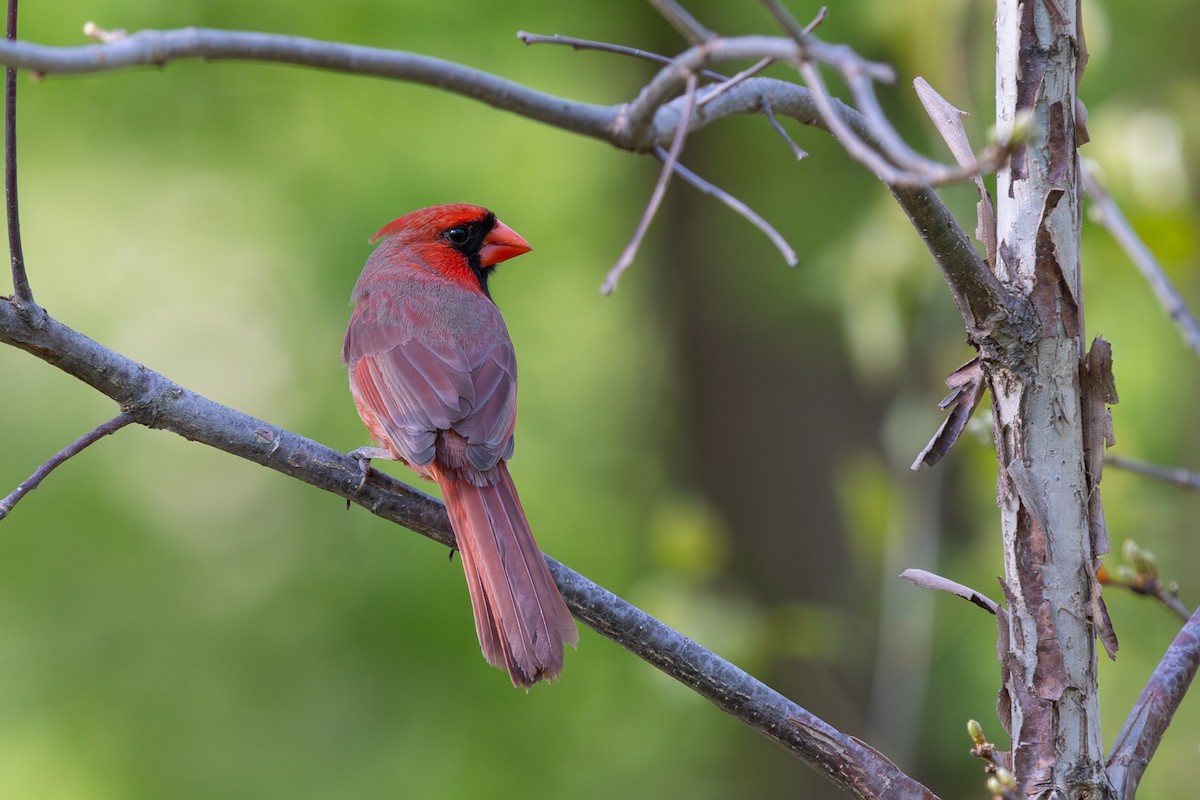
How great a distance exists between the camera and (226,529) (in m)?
7.02

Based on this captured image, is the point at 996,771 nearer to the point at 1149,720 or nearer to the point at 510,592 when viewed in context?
the point at 1149,720

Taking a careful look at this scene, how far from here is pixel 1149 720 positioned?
1853 millimetres

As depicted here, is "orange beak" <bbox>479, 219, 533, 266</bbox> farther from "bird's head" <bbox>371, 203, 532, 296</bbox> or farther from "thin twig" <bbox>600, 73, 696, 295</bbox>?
"thin twig" <bbox>600, 73, 696, 295</bbox>

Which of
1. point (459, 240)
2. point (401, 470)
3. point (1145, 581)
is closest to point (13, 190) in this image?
point (1145, 581)

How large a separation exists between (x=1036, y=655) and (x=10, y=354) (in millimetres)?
6048

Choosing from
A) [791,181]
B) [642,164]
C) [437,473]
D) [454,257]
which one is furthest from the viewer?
[642,164]

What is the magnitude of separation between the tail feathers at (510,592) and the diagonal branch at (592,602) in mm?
289

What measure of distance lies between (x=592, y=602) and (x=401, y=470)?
12.8 ft

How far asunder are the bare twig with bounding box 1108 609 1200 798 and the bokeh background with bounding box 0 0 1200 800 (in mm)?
3180

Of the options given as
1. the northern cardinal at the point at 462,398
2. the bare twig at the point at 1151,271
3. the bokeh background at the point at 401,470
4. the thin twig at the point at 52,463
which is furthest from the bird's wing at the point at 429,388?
the bokeh background at the point at 401,470

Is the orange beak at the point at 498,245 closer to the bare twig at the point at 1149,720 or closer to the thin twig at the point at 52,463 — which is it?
the thin twig at the point at 52,463

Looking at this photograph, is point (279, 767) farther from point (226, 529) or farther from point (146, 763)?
point (226, 529)

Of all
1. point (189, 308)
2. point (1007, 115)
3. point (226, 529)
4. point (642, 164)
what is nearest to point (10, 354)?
point (189, 308)

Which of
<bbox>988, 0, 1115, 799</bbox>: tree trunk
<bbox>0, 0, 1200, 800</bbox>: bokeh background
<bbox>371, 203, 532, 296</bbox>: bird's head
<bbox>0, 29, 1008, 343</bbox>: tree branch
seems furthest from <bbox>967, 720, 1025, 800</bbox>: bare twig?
<bbox>0, 0, 1200, 800</bbox>: bokeh background
